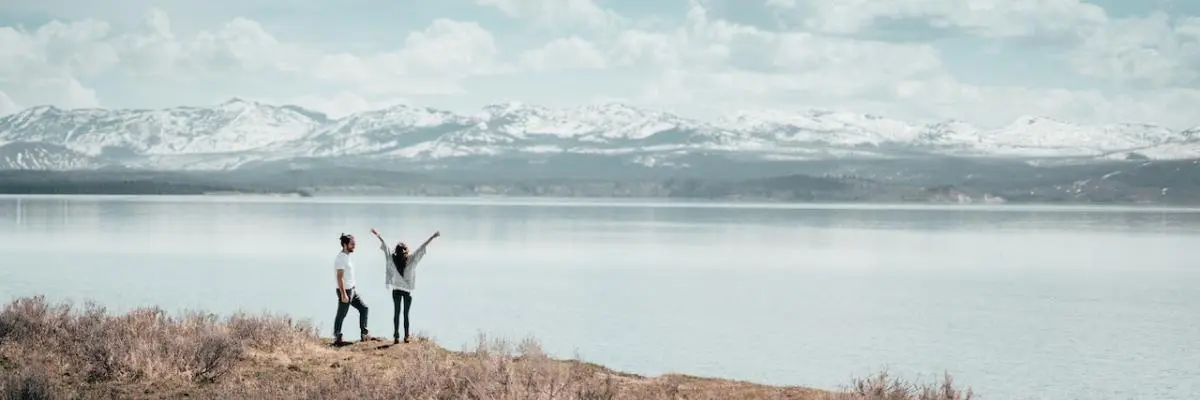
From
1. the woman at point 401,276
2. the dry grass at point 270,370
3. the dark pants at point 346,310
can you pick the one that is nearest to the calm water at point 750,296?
the dark pants at point 346,310

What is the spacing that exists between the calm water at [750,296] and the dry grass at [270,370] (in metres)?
4.51

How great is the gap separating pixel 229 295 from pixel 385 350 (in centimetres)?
2051

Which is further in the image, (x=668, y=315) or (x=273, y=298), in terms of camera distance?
(x=273, y=298)

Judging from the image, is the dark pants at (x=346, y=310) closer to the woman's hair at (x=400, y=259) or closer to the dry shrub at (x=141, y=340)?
the dry shrub at (x=141, y=340)

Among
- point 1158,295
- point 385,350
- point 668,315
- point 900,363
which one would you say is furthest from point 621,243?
point 385,350

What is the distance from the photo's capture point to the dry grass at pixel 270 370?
14820 millimetres

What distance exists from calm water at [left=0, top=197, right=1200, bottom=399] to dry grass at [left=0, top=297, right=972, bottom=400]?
14.8 feet

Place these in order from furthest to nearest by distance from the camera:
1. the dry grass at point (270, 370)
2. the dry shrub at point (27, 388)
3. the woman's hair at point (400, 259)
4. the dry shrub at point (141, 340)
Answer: the woman's hair at point (400, 259) → the dry shrub at point (141, 340) → the dry grass at point (270, 370) → the dry shrub at point (27, 388)

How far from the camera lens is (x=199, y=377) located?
16.7 meters

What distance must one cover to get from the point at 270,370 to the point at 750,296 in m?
25.5

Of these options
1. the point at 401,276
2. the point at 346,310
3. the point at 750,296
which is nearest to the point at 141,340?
the point at 346,310

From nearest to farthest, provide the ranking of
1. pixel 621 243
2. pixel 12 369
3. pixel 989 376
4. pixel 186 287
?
pixel 12 369 < pixel 989 376 < pixel 186 287 < pixel 621 243

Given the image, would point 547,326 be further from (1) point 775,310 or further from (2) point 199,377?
(2) point 199,377

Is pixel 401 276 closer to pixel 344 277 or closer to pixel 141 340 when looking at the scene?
pixel 344 277
